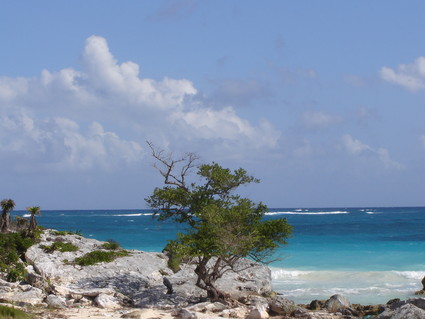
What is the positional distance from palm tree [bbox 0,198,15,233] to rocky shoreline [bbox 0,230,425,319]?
2090 mm

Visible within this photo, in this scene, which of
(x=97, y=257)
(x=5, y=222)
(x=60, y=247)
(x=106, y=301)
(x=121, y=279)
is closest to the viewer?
(x=106, y=301)

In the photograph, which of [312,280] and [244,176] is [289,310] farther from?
[312,280]

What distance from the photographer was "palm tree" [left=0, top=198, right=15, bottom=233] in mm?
29891

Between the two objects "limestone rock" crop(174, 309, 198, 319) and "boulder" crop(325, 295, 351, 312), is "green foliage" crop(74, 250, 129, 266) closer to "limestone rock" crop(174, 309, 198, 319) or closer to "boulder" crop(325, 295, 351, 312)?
"limestone rock" crop(174, 309, 198, 319)

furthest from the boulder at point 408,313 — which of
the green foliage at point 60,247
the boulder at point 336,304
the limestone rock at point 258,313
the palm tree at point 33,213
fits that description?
the palm tree at point 33,213

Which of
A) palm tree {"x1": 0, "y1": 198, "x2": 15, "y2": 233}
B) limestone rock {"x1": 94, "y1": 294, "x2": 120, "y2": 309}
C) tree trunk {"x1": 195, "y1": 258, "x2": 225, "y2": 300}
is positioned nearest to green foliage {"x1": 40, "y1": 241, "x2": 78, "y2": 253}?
palm tree {"x1": 0, "y1": 198, "x2": 15, "y2": 233}

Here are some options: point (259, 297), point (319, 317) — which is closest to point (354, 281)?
point (259, 297)

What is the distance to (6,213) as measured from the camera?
3028 cm

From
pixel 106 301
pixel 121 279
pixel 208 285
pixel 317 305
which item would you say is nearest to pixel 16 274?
pixel 106 301

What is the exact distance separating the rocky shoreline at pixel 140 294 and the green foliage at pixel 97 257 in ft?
0.87

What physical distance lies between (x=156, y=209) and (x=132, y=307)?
4101 mm

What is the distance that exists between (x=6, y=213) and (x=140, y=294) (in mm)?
10564

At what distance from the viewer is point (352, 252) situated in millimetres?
53688

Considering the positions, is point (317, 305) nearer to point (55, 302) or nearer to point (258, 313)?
point (258, 313)
